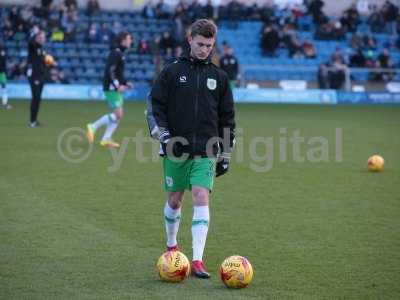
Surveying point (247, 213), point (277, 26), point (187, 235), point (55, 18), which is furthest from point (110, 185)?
point (277, 26)

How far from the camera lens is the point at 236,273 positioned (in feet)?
22.6

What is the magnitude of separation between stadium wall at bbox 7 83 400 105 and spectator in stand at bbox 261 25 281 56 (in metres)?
3.78

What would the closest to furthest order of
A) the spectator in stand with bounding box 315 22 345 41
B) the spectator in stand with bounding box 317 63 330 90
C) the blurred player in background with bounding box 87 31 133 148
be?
the blurred player in background with bounding box 87 31 133 148, the spectator in stand with bounding box 317 63 330 90, the spectator in stand with bounding box 315 22 345 41

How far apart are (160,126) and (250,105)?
77.4 ft

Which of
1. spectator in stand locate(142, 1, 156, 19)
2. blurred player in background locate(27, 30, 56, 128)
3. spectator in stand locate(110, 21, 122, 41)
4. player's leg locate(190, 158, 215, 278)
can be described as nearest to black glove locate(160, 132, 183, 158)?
player's leg locate(190, 158, 215, 278)

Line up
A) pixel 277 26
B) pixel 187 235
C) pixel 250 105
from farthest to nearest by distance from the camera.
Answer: pixel 277 26 → pixel 250 105 → pixel 187 235

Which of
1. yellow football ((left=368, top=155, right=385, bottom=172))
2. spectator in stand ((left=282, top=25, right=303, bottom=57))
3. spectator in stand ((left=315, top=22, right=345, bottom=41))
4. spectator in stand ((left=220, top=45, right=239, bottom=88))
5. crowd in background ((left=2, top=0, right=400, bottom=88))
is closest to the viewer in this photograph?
yellow football ((left=368, top=155, right=385, bottom=172))

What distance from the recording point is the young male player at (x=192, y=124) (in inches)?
287

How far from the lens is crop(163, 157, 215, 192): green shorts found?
732 cm

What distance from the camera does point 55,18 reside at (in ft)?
115

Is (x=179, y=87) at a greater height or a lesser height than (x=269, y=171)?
greater

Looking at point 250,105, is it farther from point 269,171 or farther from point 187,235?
point 187,235

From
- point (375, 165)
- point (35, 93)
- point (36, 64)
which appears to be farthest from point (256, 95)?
point (375, 165)

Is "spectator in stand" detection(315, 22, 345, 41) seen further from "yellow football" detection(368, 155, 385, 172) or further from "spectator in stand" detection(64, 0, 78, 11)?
"yellow football" detection(368, 155, 385, 172)
